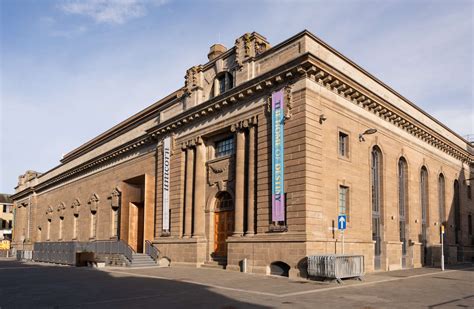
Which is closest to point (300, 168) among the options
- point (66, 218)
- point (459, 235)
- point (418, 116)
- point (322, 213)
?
point (322, 213)

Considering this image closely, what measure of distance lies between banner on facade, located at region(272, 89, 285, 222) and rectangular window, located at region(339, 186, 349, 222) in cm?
373

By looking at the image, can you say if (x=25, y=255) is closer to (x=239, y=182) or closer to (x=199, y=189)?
(x=199, y=189)

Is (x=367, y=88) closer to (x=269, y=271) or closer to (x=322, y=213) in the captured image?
(x=322, y=213)

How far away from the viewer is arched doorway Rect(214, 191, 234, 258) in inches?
1034

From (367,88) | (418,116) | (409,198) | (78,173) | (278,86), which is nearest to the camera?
(278,86)

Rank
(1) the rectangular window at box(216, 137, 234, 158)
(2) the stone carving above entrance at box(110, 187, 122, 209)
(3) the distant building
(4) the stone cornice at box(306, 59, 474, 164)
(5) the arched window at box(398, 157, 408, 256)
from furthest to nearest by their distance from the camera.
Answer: (3) the distant building
(2) the stone carving above entrance at box(110, 187, 122, 209)
(5) the arched window at box(398, 157, 408, 256)
(1) the rectangular window at box(216, 137, 234, 158)
(4) the stone cornice at box(306, 59, 474, 164)

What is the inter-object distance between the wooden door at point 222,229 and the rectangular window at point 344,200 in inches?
259

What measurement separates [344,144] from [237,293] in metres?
12.4

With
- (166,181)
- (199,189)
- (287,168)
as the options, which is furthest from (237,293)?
(166,181)

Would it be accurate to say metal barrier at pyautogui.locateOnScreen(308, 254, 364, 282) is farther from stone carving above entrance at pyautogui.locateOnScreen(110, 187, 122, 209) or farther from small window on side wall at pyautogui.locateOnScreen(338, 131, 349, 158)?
stone carving above entrance at pyautogui.locateOnScreen(110, 187, 122, 209)

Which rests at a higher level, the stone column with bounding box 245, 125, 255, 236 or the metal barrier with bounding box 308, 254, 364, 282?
the stone column with bounding box 245, 125, 255, 236

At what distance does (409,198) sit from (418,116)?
676 cm

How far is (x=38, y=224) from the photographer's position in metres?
62.0

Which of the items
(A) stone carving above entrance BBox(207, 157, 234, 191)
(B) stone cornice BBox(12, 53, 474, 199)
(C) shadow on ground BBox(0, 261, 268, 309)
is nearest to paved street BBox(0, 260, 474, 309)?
(C) shadow on ground BBox(0, 261, 268, 309)
